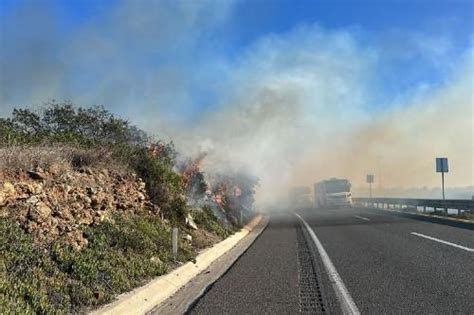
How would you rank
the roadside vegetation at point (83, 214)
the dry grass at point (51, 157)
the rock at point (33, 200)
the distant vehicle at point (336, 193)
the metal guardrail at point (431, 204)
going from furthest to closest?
the distant vehicle at point (336, 193) → the metal guardrail at point (431, 204) → the dry grass at point (51, 157) → the rock at point (33, 200) → the roadside vegetation at point (83, 214)

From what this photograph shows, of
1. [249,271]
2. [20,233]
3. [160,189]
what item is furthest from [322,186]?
[20,233]

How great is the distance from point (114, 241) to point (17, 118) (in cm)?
609

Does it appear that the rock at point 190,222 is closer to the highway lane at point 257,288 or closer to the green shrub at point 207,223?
the green shrub at point 207,223

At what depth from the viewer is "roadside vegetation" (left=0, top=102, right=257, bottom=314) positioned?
20.9 feet

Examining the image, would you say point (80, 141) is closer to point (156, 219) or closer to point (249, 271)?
point (156, 219)

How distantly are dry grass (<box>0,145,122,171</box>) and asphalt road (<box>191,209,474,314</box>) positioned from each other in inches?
154

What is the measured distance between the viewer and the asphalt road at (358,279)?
6.61 metres

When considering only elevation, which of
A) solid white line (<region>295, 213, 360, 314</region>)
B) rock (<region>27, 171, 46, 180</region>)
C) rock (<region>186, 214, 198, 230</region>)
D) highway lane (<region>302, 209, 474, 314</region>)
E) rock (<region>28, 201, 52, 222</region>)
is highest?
rock (<region>27, 171, 46, 180</region>)

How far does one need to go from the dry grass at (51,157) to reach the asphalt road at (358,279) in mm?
3901

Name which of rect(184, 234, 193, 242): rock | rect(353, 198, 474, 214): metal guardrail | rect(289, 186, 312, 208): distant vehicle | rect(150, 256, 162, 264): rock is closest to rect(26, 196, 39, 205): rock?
rect(150, 256, 162, 264): rock

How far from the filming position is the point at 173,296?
7828mm

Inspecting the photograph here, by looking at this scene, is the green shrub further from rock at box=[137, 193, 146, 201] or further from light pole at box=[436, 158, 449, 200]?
light pole at box=[436, 158, 449, 200]

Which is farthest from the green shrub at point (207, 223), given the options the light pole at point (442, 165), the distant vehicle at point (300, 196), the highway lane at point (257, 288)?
the distant vehicle at point (300, 196)

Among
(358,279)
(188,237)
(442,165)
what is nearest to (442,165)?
(442,165)
